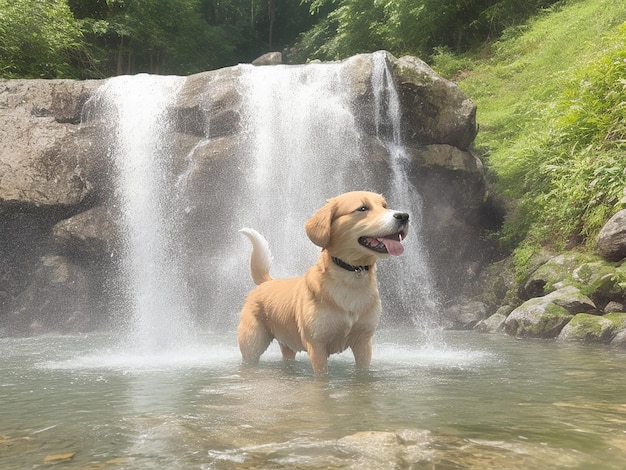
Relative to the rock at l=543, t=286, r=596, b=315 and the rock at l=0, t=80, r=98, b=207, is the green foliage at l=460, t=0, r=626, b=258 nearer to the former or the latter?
the rock at l=543, t=286, r=596, b=315

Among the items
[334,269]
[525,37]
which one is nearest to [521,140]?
[525,37]

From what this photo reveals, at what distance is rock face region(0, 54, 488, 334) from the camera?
12.0 m

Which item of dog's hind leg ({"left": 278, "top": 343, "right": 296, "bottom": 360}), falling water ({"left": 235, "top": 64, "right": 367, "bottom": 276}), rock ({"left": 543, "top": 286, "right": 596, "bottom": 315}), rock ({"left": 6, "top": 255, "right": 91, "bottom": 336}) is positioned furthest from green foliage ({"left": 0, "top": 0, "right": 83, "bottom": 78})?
rock ({"left": 543, "top": 286, "right": 596, "bottom": 315})

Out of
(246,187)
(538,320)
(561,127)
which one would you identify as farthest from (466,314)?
(246,187)

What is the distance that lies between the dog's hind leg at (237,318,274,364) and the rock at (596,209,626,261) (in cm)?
538

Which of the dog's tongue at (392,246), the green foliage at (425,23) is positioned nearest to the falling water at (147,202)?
the dog's tongue at (392,246)

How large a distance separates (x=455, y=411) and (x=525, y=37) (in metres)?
16.7

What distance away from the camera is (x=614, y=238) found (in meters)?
8.21

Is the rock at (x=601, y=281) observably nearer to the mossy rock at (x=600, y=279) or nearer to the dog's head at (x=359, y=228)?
the mossy rock at (x=600, y=279)

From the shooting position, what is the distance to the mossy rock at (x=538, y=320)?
304 inches

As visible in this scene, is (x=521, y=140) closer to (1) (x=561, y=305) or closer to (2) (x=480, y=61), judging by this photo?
(1) (x=561, y=305)

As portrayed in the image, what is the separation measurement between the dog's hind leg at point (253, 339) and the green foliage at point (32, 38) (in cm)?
1350

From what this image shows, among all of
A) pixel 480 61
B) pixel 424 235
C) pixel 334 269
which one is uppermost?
pixel 480 61

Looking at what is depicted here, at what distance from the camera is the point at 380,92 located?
1228 centimetres
